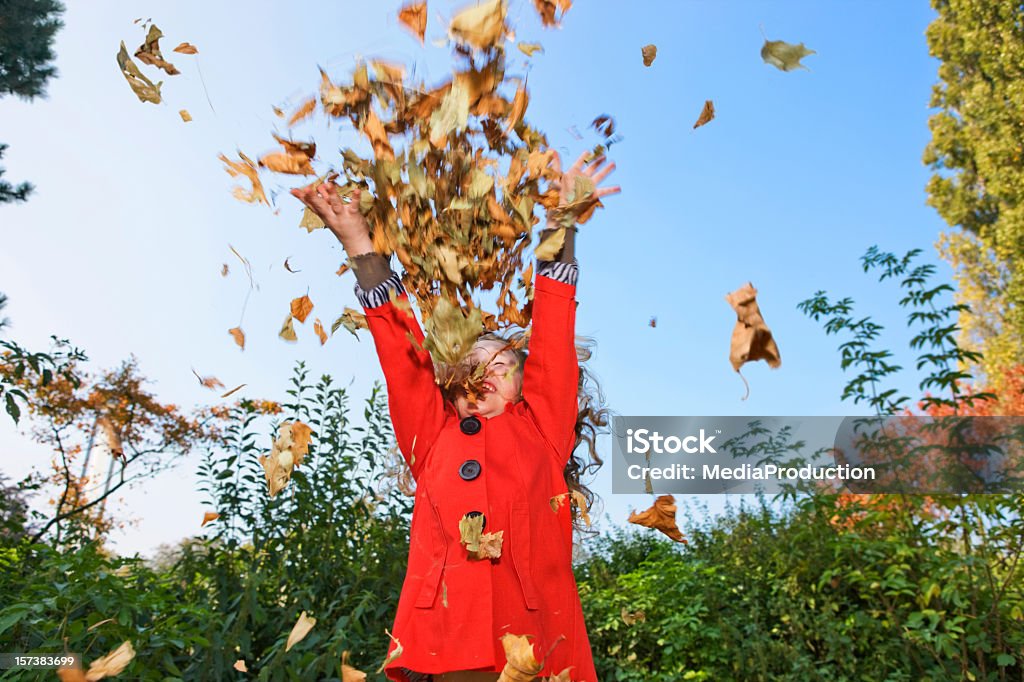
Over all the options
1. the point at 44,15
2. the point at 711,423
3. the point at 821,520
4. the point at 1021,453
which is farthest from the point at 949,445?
the point at 44,15

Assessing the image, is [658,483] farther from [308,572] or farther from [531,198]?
[531,198]

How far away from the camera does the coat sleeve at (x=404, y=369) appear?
1.70 m

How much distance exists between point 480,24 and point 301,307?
0.85m

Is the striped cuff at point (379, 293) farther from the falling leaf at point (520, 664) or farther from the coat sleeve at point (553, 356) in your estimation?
the falling leaf at point (520, 664)

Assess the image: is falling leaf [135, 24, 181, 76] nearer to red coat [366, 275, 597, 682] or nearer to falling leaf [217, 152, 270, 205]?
falling leaf [217, 152, 270, 205]

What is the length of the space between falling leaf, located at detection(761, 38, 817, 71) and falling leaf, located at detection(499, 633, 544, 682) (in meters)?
1.41

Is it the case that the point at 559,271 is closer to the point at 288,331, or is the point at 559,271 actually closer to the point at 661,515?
the point at 661,515

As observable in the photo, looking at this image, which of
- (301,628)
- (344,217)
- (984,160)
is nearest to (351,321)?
(344,217)

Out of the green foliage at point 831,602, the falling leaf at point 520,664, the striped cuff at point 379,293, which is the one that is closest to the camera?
the falling leaf at point 520,664

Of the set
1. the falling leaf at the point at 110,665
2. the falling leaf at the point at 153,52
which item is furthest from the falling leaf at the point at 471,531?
the falling leaf at the point at 153,52

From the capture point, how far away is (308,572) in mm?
3061

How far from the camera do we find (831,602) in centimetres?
361

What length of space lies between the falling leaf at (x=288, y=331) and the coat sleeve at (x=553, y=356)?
0.63 meters

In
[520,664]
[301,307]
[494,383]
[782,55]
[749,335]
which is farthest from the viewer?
[301,307]
